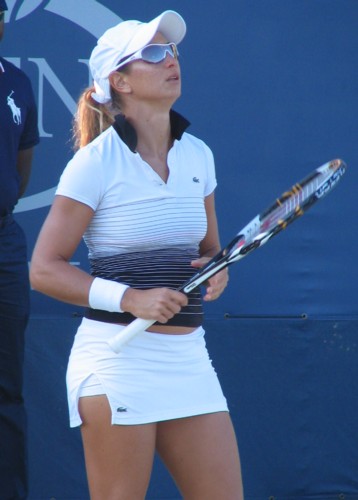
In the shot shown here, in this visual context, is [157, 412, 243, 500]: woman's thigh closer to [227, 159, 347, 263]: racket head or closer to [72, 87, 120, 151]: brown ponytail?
[227, 159, 347, 263]: racket head

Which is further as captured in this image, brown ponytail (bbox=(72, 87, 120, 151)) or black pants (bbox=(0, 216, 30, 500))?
black pants (bbox=(0, 216, 30, 500))

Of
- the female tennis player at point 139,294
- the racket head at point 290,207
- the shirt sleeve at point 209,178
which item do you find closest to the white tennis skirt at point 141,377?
the female tennis player at point 139,294

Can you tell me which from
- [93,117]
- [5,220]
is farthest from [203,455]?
[5,220]

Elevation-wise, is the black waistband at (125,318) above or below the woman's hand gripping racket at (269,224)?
below

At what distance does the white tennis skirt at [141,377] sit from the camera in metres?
2.75

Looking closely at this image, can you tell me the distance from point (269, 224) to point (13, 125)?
1.45 m

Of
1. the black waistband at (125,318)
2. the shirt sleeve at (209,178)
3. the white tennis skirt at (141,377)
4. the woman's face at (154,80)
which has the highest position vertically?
the woman's face at (154,80)

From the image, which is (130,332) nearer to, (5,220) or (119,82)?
(119,82)

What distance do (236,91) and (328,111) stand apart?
0.40m

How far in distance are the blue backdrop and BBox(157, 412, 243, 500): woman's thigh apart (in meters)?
1.60

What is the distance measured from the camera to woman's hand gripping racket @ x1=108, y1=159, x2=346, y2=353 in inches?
107

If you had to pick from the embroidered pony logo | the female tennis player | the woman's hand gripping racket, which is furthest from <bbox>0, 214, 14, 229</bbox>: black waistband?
the woman's hand gripping racket

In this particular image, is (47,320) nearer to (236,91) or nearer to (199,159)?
(236,91)

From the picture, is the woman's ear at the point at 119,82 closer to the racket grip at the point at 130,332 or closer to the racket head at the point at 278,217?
the racket head at the point at 278,217
